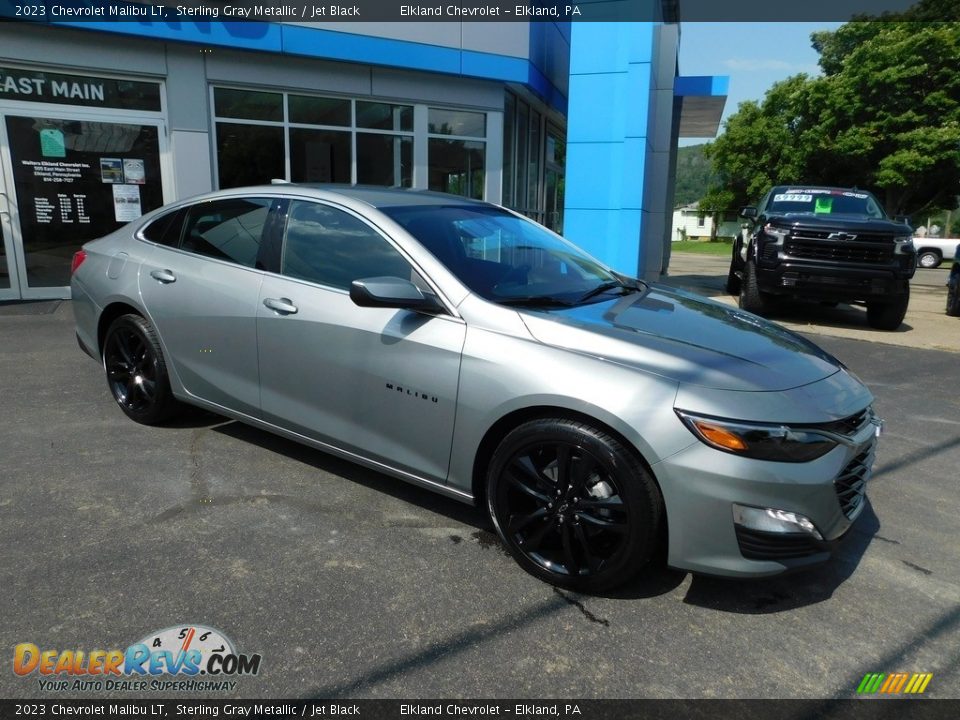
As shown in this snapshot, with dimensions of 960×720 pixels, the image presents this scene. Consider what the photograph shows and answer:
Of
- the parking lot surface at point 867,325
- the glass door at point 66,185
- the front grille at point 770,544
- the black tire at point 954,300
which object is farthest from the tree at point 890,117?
the front grille at point 770,544

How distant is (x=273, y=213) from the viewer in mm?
3799

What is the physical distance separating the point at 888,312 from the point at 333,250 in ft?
27.8

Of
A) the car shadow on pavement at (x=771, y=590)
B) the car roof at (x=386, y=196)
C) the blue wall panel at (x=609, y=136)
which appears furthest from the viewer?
the blue wall panel at (x=609, y=136)

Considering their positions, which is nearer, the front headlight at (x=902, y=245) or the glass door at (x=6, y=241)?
the front headlight at (x=902, y=245)

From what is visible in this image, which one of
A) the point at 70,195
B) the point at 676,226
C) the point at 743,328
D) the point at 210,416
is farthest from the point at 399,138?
the point at 676,226

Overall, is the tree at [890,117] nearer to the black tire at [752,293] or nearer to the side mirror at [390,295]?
the black tire at [752,293]

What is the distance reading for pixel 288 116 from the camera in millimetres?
10609

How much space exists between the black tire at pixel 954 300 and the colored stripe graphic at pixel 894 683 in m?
10.7

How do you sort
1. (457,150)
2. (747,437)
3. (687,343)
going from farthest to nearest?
(457,150) → (687,343) → (747,437)

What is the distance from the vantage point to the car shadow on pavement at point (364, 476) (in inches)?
136

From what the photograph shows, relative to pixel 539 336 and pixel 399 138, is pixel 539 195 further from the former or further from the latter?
pixel 539 336

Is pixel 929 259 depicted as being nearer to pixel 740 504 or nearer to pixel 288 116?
pixel 288 116

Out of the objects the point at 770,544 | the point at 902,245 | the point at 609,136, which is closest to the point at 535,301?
the point at 770,544

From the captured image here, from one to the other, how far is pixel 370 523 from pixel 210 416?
2048 millimetres
